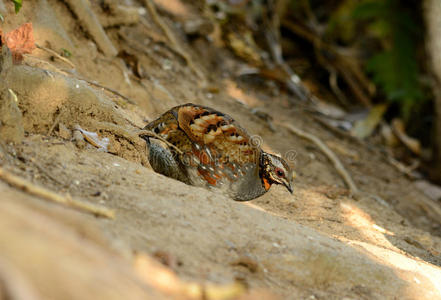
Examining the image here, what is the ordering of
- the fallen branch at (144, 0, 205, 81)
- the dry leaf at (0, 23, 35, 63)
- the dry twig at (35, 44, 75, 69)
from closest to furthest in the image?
1. the dry leaf at (0, 23, 35, 63)
2. the dry twig at (35, 44, 75, 69)
3. the fallen branch at (144, 0, 205, 81)

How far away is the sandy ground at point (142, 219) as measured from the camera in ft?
5.63

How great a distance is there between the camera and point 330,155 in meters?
7.60

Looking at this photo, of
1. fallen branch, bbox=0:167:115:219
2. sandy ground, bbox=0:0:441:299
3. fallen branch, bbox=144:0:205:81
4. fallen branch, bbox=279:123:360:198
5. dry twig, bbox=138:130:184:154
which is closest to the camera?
sandy ground, bbox=0:0:441:299

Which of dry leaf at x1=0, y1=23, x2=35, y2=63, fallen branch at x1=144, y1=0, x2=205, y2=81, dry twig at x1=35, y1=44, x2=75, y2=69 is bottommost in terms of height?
fallen branch at x1=144, y1=0, x2=205, y2=81

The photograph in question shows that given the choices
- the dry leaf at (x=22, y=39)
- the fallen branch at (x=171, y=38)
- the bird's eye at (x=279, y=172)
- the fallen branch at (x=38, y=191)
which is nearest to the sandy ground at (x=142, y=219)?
the fallen branch at (x=38, y=191)

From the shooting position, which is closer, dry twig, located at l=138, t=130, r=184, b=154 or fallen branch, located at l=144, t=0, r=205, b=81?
dry twig, located at l=138, t=130, r=184, b=154

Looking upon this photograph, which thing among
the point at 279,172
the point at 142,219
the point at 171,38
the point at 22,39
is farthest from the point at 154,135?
the point at 171,38

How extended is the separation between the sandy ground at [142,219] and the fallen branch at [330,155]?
0.40ft

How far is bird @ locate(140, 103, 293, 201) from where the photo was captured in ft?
14.4

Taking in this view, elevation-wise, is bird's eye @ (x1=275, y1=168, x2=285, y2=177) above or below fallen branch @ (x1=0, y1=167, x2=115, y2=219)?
below

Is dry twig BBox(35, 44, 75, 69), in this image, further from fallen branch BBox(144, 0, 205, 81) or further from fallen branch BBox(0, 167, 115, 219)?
fallen branch BBox(144, 0, 205, 81)

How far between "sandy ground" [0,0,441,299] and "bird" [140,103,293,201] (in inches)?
9.5

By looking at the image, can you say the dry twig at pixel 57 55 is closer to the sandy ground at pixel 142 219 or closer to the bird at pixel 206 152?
the sandy ground at pixel 142 219

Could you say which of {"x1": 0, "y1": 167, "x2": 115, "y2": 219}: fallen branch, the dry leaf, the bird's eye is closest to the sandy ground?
{"x1": 0, "y1": 167, "x2": 115, "y2": 219}: fallen branch
